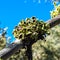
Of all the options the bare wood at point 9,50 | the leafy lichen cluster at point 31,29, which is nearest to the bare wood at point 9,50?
the bare wood at point 9,50

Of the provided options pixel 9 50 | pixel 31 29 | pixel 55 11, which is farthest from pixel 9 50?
pixel 55 11

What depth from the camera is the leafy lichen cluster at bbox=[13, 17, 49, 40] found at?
770 centimetres

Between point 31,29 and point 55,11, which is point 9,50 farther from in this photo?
point 55,11

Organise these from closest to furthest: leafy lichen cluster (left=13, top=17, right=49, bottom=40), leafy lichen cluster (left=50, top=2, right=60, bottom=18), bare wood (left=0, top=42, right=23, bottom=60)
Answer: bare wood (left=0, top=42, right=23, bottom=60), leafy lichen cluster (left=13, top=17, right=49, bottom=40), leafy lichen cluster (left=50, top=2, right=60, bottom=18)

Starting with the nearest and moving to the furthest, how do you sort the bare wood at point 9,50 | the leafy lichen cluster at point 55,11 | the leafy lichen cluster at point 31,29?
the bare wood at point 9,50
the leafy lichen cluster at point 31,29
the leafy lichen cluster at point 55,11

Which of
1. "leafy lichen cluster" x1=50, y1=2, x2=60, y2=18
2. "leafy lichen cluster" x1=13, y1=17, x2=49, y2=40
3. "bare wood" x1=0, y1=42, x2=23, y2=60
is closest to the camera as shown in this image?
"bare wood" x1=0, y1=42, x2=23, y2=60

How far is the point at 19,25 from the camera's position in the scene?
7.96m

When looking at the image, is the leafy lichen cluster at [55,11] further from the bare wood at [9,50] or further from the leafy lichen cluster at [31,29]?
the bare wood at [9,50]

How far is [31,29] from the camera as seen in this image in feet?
25.8

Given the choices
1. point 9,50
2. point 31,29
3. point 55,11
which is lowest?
point 9,50

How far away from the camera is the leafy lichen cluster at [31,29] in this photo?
303 inches

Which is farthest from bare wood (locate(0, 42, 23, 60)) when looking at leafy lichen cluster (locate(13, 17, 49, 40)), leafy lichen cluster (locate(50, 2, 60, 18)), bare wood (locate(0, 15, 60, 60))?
leafy lichen cluster (locate(50, 2, 60, 18))

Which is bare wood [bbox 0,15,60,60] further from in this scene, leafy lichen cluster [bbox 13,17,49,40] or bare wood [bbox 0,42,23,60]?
leafy lichen cluster [bbox 13,17,49,40]

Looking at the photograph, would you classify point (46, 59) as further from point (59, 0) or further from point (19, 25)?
point (59, 0)
